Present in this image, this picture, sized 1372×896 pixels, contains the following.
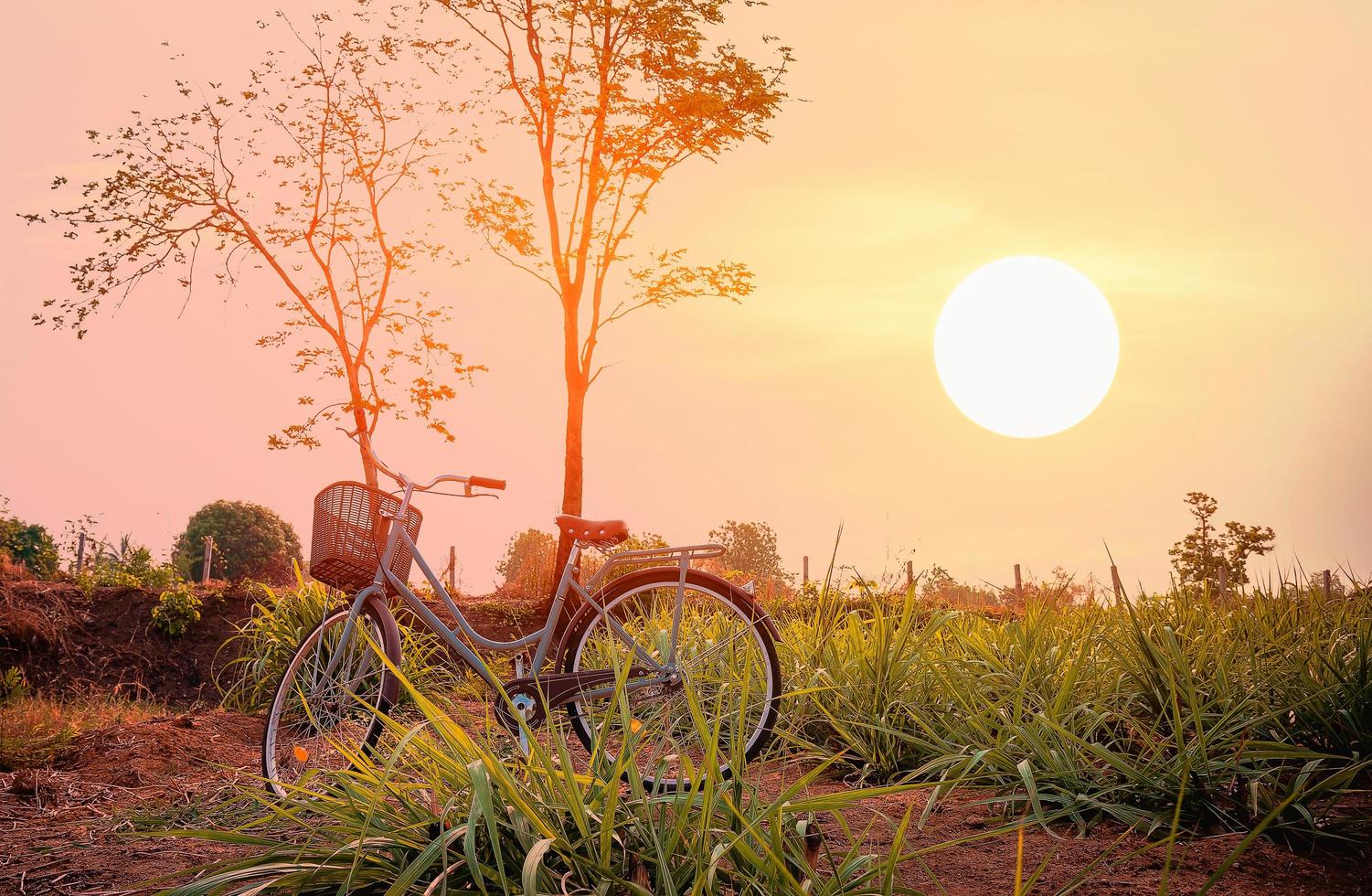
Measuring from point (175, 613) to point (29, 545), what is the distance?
9.06 meters

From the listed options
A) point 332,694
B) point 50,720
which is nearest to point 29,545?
point 50,720

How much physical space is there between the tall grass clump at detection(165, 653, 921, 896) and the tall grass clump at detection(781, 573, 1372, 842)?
1.92 feet

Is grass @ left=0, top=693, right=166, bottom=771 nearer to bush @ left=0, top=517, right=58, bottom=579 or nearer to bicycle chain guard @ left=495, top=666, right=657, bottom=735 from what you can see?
bicycle chain guard @ left=495, top=666, right=657, bottom=735

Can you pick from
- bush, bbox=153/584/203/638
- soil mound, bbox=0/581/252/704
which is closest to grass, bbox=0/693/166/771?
soil mound, bbox=0/581/252/704

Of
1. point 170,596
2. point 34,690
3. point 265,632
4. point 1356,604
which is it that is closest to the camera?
point 1356,604

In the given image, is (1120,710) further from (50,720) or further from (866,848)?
(50,720)

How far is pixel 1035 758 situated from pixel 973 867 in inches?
31.4

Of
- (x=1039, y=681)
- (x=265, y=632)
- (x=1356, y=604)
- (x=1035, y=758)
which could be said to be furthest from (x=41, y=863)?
(x=1356, y=604)

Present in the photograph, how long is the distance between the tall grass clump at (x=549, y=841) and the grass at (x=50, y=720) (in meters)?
4.36

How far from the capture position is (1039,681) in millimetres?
4273

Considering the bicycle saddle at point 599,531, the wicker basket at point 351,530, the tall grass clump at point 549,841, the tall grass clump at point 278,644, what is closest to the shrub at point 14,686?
the tall grass clump at point 278,644

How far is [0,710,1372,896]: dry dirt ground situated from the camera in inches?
110

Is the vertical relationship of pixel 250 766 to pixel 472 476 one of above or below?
below

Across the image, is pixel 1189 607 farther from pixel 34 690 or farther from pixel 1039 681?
pixel 34 690
